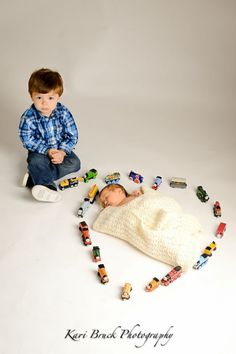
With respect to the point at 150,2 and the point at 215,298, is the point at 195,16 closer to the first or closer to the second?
the point at 150,2

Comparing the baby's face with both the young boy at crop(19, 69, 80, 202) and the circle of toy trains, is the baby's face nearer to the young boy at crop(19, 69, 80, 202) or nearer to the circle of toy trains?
the circle of toy trains

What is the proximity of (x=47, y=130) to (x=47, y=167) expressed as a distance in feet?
0.58

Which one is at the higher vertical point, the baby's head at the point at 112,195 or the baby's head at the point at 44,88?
the baby's head at the point at 44,88

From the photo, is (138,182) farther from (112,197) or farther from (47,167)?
(47,167)

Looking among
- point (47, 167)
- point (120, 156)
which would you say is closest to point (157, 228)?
point (47, 167)

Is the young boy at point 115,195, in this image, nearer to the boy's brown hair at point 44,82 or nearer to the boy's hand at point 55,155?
the boy's hand at point 55,155

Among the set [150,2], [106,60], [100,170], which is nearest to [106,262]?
[100,170]

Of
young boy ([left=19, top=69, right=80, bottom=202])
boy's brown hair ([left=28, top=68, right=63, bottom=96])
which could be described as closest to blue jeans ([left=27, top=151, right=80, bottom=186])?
young boy ([left=19, top=69, right=80, bottom=202])

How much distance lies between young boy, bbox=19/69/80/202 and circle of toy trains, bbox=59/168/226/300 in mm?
93

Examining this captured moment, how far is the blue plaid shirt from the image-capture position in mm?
2461

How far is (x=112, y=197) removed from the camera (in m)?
2.35

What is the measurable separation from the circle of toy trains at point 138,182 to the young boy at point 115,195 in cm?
6

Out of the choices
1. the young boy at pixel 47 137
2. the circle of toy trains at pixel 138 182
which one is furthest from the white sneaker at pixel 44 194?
the circle of toy trains at pixel 138 182

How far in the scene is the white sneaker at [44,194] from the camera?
2.34 meters
